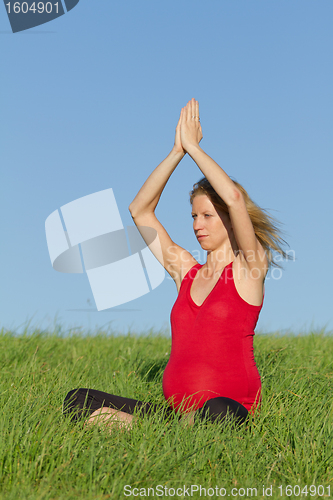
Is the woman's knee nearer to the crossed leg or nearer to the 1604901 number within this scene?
the crossed leg

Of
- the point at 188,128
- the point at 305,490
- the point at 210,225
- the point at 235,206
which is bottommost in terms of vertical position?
the point at 305,490

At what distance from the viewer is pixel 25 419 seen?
10.5ft

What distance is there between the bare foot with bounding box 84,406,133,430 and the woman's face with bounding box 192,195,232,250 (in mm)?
1440

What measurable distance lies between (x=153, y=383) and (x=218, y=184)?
2322 mm

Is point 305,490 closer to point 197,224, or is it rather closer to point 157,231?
point 197,224

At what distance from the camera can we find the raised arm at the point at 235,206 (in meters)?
3.26

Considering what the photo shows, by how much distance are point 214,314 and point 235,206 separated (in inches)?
31.4

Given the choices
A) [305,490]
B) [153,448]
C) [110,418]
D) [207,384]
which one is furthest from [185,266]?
[305,490]

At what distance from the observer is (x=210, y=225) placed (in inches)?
144

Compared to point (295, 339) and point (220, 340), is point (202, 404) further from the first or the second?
point (295, 339)

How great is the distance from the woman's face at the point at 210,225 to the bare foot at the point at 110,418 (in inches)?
56.7

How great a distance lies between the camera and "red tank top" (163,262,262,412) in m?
3.33

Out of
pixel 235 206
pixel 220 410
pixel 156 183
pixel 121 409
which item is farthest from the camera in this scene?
pixel 156 183

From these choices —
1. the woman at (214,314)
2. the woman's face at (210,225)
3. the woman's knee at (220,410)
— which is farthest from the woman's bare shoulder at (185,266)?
the woman's knee at (220,410)
